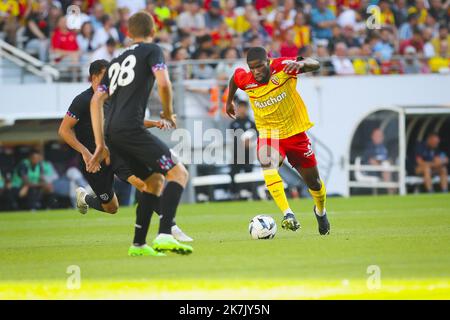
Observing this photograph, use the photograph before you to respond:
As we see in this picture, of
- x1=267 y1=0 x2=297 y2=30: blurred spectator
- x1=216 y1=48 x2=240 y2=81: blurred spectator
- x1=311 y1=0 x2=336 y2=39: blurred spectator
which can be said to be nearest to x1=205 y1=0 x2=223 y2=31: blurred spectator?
x1=267 y1=0 x2=297 y2=30: blurred spectator

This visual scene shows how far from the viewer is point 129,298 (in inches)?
320

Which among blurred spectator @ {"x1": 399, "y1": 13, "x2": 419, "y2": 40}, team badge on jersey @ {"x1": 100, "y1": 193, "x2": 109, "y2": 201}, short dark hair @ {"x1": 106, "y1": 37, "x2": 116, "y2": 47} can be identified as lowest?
team badge on jersey @ {"x1": 100, "y1": 193, "x2": 109, "y2": 201}

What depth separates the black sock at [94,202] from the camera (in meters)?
14.8

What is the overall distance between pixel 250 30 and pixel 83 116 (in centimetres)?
1374

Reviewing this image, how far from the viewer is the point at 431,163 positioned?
2655 centimetres

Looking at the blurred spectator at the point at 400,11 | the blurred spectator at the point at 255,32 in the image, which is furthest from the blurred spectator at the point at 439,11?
the blurred spectator at the point at 255,32

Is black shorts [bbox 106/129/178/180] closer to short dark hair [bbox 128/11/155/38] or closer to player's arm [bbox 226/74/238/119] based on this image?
short dark hair [bbox 128/11/155/38]

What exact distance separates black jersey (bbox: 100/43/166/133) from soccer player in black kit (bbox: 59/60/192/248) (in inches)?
64.0

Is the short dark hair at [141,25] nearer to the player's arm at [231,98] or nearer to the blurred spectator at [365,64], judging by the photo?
the player's arm at [231,98]

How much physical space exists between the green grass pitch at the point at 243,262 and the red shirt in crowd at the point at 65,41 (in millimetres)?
8570

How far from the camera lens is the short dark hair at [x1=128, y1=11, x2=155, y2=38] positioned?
403 inches

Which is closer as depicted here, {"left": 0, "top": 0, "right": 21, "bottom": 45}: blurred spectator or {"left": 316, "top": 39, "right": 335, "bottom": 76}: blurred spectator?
{"left": 0, "top": 0, "right": 21, "bottom": 45}: blurred spectator

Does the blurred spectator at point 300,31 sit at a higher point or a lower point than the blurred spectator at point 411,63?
higher

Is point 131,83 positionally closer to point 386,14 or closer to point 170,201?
point 170,201
